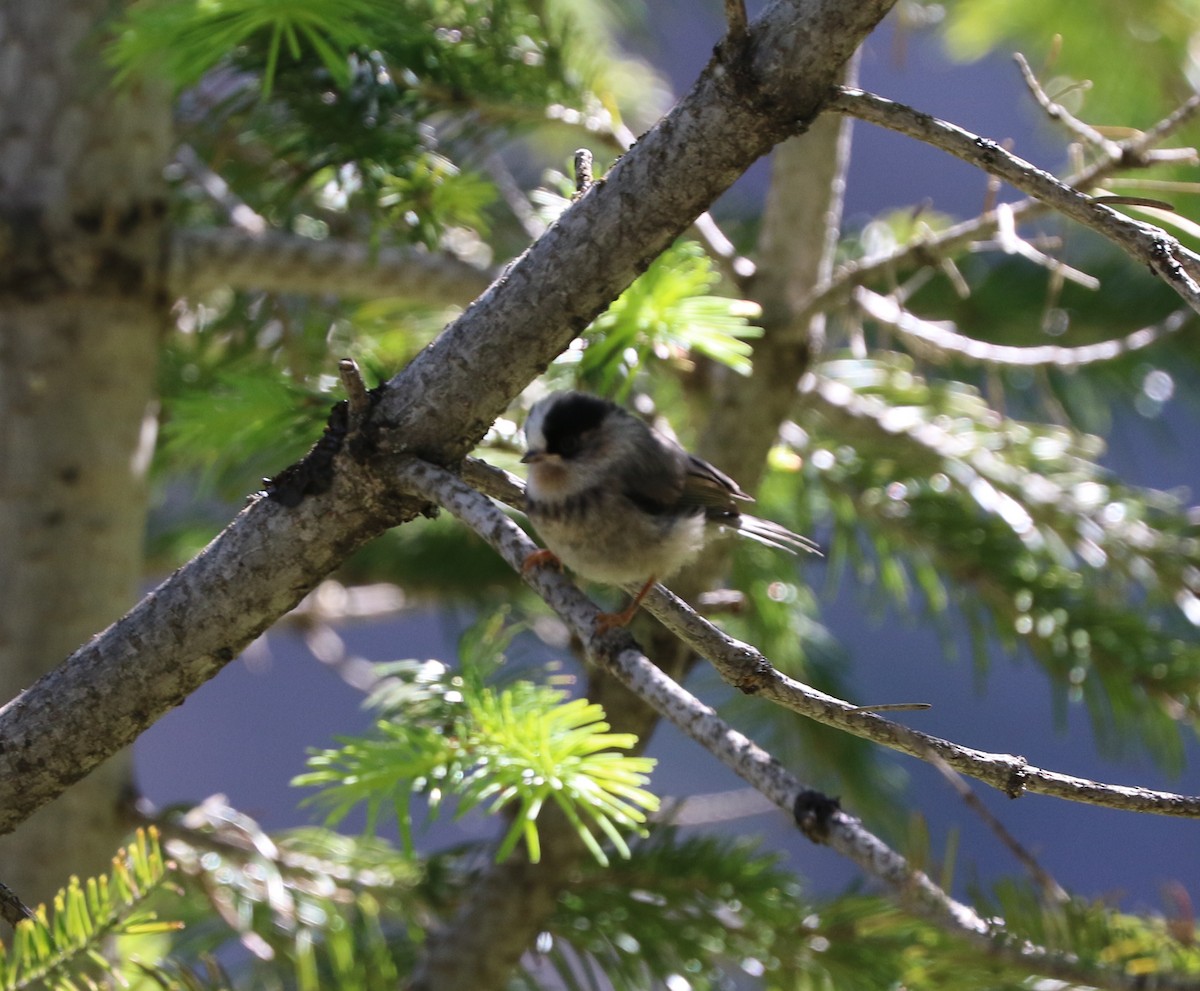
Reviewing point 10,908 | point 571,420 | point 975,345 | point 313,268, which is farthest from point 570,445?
point 10,908

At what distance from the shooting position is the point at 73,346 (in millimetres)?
1492

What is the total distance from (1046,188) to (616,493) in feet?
2.42

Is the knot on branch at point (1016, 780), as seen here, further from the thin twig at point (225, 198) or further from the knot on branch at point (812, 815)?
the thin twig at point (225, 198)

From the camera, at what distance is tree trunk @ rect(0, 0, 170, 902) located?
1.44 meters

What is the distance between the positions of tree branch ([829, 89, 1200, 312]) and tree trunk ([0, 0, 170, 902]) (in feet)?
3.44

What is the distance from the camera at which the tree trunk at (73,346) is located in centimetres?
144

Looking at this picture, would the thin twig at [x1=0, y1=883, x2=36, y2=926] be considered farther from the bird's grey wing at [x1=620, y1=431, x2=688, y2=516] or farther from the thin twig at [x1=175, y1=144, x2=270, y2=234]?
the thin twig at [x1=175, y1=144, x2=270, y2=234]

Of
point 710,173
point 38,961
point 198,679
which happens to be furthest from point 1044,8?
point 38,961

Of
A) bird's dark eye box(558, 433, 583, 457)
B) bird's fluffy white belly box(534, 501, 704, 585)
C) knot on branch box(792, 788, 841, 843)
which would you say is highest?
bird's dark eye box(558, 433, 583, 457)

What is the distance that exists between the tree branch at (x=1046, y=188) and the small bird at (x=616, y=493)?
0.57 meters

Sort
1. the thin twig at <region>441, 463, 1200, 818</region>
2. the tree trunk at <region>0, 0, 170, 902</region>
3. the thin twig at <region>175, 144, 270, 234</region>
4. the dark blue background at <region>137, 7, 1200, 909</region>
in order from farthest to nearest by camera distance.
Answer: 1. the dark blue background at <region>137, 7, 1200, 909</region>
2. the thin twig at <region>175, 144, 270, 234</region>
3. the tree trunk at <region>0, 0, 170, 902</region>
4. the thin twig at <region>441, 463, 1200, 818</region>

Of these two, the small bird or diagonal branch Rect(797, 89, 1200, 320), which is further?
the small bird

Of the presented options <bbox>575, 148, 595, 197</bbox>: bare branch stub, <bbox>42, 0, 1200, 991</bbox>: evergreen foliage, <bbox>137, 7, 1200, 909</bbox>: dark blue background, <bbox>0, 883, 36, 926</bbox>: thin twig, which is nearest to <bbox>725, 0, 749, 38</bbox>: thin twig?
<bbox>575, 148, 595, 197</bbox>: bare branch stub

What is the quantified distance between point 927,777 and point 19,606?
4.54 metres
